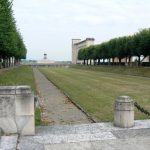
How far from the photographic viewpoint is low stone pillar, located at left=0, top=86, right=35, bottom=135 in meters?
9.98

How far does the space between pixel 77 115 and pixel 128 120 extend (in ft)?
14.1

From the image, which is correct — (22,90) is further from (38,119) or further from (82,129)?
(38,119)

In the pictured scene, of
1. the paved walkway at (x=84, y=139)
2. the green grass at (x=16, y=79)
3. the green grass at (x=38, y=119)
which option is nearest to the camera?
the paved walkway at (x=84, y=139)

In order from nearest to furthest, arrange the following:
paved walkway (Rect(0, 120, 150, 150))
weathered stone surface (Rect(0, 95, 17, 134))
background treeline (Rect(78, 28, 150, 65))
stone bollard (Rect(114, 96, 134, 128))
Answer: paved walkway (Rect(0, 120, 150, 150)) → weathered stone surface (Rect(0, 95, 17, 134)) → stone bollard (Rect(114, 96, 134, 128)) → background treeline (Rect(78, 28, 150, 65))

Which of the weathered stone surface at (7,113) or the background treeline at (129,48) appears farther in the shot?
the background treeline at (129,48)

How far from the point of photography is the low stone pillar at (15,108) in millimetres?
9984

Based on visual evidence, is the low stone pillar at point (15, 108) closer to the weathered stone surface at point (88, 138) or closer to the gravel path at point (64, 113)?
the weathered stone surface at point (88, 138)

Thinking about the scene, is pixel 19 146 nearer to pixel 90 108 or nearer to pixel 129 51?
pixel 90 108

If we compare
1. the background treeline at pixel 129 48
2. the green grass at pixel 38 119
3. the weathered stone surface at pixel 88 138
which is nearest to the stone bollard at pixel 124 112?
the weathered stone surface at pixel 88 138

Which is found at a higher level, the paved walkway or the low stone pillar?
the low stone pillar

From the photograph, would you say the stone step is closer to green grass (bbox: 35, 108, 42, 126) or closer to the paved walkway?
the paved walkway

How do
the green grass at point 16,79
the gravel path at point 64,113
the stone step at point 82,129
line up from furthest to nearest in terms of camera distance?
the green grass at point 16,79 < the gravel path at point 64,113 < the stone step at point 82,129

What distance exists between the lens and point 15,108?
Answer: 10.0 m

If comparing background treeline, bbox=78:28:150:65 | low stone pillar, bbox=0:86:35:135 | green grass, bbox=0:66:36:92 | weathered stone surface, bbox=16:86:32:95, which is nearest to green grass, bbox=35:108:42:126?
low stone pillar, bbox=0:86:35:135
